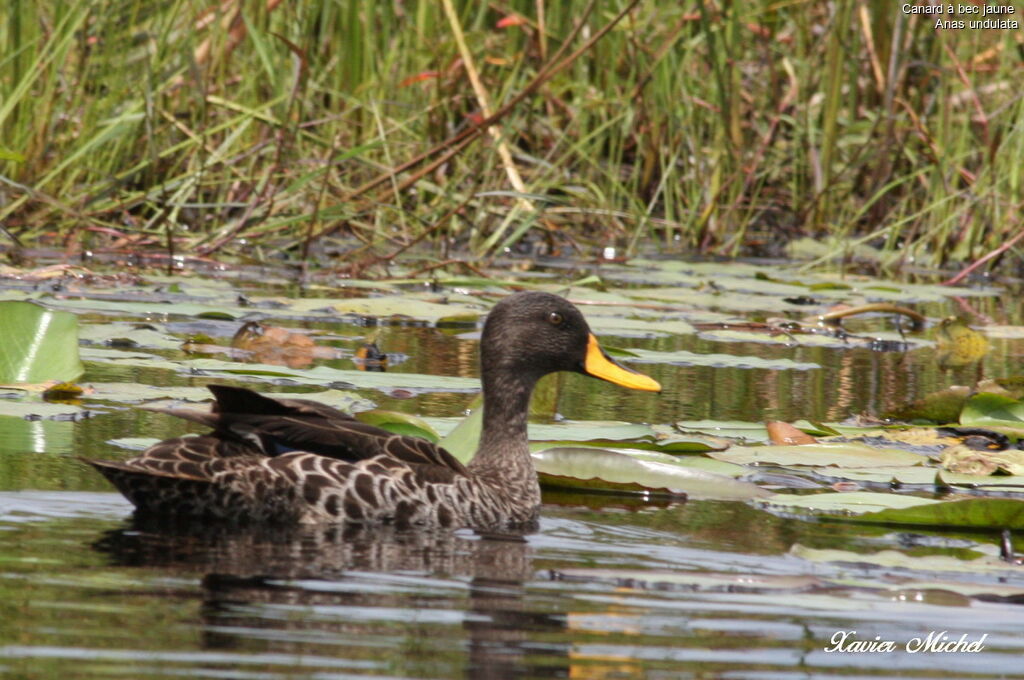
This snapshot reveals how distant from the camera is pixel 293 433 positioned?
15.0ft

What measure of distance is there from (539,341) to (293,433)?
107 centimetres

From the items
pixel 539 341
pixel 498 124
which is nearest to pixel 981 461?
pixel 539 341

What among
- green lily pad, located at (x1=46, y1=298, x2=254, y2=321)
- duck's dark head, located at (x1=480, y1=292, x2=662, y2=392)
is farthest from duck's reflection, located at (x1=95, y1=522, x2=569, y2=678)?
green lily pad, located at (x1=46, y1=298, x2=254, y2=321)

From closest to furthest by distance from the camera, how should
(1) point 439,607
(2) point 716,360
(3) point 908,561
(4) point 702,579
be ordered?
(1) point 439,607
(4) point 702,579
(3) point 908,561
(2) point 716,360

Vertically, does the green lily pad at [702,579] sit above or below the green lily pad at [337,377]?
below

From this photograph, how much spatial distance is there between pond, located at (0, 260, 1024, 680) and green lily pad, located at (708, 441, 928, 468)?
5 centimetres

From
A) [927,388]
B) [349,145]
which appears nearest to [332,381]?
[927,388]

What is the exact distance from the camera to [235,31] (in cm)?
1162

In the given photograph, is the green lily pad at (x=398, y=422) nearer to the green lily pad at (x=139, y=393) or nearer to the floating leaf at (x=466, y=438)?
the floating leaf at (x=466, y=438)

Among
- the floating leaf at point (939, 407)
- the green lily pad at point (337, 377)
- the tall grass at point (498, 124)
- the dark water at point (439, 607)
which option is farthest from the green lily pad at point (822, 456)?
the tall grass at point (498, 124)

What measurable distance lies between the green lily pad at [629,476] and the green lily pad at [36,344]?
5.33ft

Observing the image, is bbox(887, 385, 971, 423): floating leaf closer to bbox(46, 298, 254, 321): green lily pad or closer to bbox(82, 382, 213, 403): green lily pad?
bbox(82, 382, 213, 403): green lily pad

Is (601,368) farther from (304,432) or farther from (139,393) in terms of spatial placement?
(139,393)

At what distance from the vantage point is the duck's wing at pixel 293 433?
14.9ft
